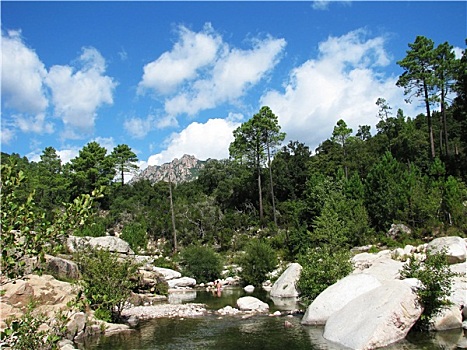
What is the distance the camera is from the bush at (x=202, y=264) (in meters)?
33.6

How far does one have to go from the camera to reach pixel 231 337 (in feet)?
48.3

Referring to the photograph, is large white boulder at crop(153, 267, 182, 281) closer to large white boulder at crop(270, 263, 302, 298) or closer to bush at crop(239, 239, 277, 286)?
bush at crop(239, 239, 277, 286)

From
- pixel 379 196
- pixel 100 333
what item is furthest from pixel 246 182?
pixel 100 333

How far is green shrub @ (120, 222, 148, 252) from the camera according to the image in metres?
40.3

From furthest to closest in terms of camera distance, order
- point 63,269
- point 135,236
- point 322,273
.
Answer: point 135,236 → point 63,269 → point 322,273

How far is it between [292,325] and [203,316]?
513cm

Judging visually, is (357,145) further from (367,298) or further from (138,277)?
(367,298)

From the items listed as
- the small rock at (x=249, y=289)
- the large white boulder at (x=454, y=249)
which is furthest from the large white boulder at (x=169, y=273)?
the large white boulder at (x=454, y=249)

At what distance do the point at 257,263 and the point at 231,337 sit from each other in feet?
51.0

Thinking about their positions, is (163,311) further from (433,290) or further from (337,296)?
(433,290)

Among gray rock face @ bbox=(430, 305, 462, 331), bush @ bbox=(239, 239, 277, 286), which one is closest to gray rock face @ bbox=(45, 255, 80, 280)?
bush @ bbox=(239, 239, 277, 286)

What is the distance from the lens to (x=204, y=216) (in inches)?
1896

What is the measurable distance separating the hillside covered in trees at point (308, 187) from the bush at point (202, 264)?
239 inches

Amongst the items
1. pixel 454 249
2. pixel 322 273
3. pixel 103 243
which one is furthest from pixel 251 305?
pixel 103 243
